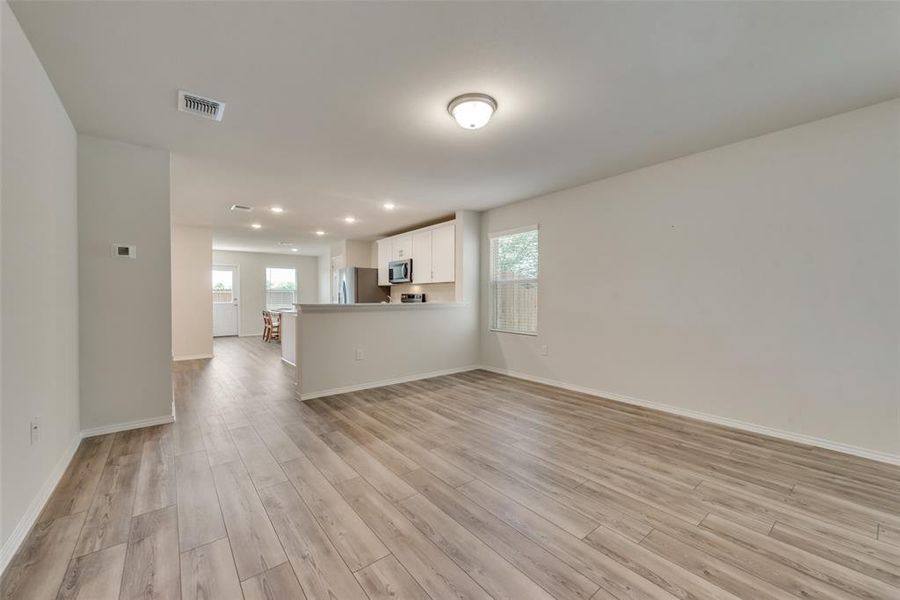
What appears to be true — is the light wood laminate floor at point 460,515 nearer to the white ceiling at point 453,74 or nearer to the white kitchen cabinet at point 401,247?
the white ceiling at point 453,74

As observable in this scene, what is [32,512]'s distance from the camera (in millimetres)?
1769

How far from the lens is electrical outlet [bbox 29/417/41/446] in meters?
1.84

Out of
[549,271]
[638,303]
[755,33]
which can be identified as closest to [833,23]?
[755,33]

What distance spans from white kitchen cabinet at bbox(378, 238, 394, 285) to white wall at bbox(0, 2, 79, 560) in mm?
4697

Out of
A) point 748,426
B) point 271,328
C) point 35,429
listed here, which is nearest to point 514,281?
point 748,426

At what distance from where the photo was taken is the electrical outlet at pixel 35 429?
72.3 inches

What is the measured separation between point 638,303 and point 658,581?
108 inches

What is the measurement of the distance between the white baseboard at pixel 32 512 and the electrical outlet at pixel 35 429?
10.7 inches

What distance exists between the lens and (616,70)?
2.03 meters

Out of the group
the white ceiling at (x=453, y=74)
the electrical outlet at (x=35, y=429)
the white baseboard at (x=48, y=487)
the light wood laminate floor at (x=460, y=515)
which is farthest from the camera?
the electrical outlet at (x=35, y=429)

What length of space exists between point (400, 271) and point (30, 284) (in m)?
4.87

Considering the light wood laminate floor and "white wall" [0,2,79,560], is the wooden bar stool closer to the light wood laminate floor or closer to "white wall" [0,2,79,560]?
the light wood laminate floor

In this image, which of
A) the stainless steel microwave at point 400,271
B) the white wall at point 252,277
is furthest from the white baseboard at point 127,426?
the white wall at point 252,277

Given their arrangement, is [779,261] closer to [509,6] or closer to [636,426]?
[636,426]
